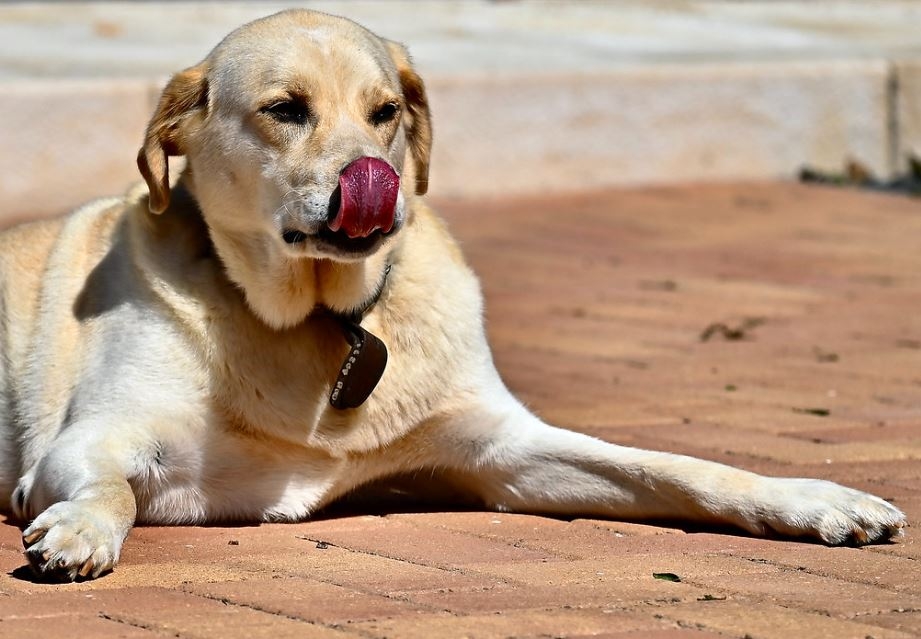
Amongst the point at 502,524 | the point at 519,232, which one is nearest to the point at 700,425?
the point at 502,524

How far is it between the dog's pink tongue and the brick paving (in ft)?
2.09

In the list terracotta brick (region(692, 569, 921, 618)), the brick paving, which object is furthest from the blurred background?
terracotta brick (region(692, 569, 921, 618))

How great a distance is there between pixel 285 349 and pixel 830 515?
120 cm

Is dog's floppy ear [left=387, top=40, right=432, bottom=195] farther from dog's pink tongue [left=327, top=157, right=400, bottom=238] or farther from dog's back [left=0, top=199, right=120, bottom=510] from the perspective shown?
dog's back [left=0, top=199, right=120, bottom=510]

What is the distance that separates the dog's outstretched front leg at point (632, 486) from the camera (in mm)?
3221

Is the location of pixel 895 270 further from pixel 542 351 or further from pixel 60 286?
pixel 60 286

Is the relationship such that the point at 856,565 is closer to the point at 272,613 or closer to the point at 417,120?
the point at 272,613

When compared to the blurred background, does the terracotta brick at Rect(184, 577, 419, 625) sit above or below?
above

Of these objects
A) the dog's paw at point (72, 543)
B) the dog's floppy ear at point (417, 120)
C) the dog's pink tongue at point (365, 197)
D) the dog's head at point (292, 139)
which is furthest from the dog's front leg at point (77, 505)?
the dog's floppy ear at point (417, 120)

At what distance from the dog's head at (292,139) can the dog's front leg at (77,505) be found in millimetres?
553

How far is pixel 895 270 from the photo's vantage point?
632 centimetres

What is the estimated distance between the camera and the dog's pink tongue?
10.6ft

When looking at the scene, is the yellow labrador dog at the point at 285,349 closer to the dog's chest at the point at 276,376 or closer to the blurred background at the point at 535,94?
the dog's chest at the point at 276,376

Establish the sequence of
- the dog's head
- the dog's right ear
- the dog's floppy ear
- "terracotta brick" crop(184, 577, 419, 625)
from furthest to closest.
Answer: the dog's floppy ear < the dog's right ear < the dog's head < "terracotta brick" crop(184, 577, 419, 625)
